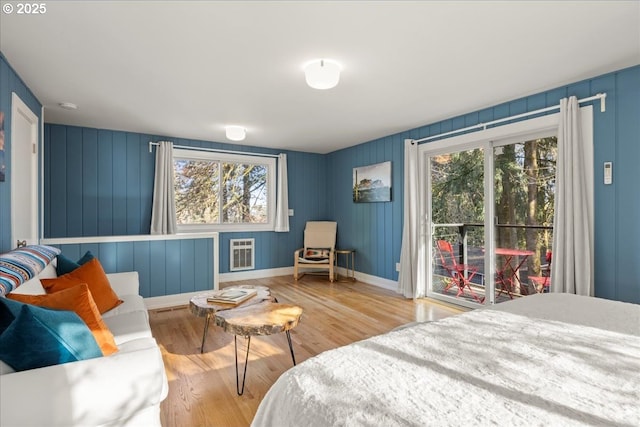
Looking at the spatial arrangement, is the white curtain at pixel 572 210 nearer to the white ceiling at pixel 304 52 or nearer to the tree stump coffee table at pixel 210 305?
the white ceiling at pixel 304 52

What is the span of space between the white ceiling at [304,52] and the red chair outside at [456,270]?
177 centimetres

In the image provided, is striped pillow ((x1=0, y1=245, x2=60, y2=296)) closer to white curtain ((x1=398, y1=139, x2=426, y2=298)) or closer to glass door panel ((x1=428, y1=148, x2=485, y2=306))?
white curtain ((x1=398, y1=139, x2=426, y2=298))

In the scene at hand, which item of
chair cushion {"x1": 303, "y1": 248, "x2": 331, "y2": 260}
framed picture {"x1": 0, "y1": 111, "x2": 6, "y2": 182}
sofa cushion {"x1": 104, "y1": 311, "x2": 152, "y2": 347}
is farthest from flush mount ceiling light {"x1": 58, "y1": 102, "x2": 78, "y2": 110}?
chair cushion {"x1": 303, "y1": 248, "x2": 331, "y2": 260}

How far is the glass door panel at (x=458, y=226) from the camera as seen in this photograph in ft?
12.8

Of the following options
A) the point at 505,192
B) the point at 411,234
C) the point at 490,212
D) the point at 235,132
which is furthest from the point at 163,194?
the point at 505,192

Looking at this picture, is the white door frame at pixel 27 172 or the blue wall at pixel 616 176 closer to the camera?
the blue wall at pixel 616 176

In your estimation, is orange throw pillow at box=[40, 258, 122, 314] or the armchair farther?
the armchair

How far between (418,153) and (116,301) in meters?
3.91

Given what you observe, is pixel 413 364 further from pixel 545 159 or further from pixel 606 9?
pixel 545 159

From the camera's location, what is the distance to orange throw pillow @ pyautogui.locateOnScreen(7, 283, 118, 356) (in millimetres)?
1535

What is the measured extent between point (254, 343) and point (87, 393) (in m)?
1.86

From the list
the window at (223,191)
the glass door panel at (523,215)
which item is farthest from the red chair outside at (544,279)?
the window at (223,191)

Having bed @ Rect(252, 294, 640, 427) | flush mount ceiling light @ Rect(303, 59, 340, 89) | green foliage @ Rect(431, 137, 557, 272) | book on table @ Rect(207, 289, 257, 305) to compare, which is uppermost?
A: flush mount ceiling light @ Rect(303, 59, 340, 89)

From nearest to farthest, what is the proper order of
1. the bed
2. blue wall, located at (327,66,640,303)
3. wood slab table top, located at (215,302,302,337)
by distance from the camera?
the bed, wood slab table top, located at (215,302,302,337), blue wall, located at (327,66,640,303)
